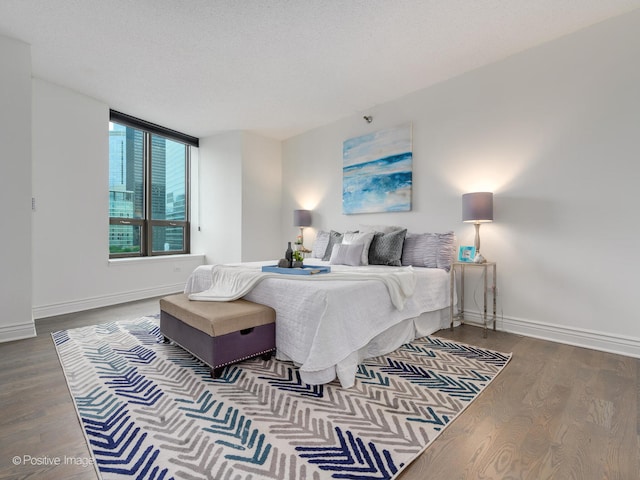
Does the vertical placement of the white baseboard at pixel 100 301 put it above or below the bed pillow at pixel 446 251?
below

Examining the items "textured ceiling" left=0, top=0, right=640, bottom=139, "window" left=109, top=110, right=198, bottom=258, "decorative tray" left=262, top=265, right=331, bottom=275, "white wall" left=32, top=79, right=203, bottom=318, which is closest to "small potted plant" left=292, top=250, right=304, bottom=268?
"decorative tray" left=262, top=265, right=331, bottom=275

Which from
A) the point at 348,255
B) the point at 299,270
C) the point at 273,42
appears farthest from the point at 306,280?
the point at 273,42

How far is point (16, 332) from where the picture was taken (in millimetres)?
2773

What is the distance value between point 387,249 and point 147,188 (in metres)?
4.01

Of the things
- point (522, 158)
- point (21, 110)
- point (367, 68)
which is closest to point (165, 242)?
point (21, 110)

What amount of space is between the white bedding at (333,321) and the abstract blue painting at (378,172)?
4.94ft

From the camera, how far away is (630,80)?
96.7 inches

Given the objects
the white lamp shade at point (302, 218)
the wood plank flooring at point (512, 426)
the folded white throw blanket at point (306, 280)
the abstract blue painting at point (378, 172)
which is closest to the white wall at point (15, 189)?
the wood plank flooring at point (512, 426)

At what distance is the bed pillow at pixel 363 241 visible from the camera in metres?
3.42

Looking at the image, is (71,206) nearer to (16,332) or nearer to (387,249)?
(16,332)

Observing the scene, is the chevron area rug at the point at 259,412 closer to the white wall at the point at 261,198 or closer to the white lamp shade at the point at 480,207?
the white lamp shade at the point at 480,207

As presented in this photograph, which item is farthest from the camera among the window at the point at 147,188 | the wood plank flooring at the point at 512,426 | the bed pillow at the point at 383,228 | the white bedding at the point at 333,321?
the window at the point at 147,188

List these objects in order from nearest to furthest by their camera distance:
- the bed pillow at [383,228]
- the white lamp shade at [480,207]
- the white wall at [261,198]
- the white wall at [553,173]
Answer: the white wall at [553,173] < the white lamp shade at [480,207] < the bed pillow at [383,228] < the white wall at [261,198]

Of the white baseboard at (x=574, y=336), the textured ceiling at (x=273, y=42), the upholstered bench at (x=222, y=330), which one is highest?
the textured ceiling at (x=273, y=42)
